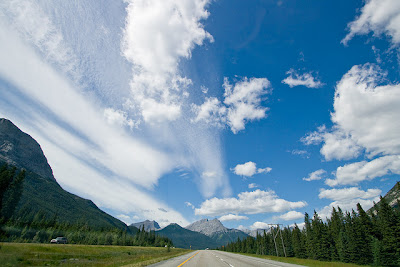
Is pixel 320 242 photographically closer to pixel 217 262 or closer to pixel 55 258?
pixel 217 262

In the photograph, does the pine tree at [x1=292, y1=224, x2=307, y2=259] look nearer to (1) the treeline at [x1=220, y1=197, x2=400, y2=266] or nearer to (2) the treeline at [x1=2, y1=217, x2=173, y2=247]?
(1) the treeline at [x1=220, y1=197, x2=400, y2=266]

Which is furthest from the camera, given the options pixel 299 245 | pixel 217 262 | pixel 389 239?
pixel 299 245

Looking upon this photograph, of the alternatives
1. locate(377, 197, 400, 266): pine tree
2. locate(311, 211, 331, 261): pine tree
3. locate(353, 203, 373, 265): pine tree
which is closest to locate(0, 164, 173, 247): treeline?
locate(311, 211, 331, 261): pine tree

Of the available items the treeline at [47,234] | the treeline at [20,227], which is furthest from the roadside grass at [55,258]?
the treeline at [20,227]

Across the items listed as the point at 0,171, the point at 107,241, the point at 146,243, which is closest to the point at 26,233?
the point at 0,171

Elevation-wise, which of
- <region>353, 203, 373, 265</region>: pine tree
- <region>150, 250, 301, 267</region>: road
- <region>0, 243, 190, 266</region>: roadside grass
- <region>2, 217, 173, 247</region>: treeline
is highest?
<region>353, 203, 373, 265</region>: pine tree

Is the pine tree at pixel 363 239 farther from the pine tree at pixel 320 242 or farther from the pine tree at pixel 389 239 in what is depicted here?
the pine tree at pixel 320 242

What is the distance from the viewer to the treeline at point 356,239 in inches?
1864

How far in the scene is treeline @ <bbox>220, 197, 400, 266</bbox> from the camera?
47.3 meters

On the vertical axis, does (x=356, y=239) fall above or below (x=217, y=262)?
above

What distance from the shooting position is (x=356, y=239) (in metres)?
56.8

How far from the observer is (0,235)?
50281 millimetres

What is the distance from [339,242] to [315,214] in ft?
71.3

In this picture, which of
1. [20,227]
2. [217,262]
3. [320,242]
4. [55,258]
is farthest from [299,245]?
[20,227]
